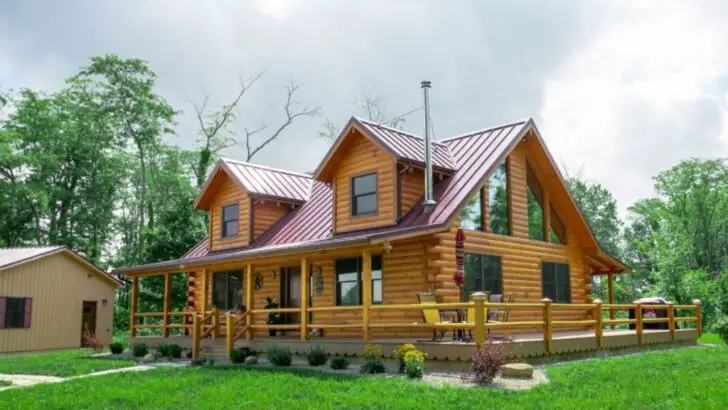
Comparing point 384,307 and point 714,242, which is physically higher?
point 714,242

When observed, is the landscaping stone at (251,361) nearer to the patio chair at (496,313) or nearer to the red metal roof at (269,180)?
the patio chair at (496,313)

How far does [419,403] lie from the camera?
955cm

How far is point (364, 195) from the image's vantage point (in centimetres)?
1825

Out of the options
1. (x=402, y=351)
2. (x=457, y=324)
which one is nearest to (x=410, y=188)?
(x=457, y=324)

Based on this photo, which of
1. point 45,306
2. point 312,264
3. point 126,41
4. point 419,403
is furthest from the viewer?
point 126,41

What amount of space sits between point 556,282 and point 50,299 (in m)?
20.0

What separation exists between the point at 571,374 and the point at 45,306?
22.8 metres

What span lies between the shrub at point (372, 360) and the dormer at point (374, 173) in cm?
378

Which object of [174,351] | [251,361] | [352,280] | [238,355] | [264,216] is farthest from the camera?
[264,216]

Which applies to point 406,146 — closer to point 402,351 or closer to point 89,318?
point 402,351

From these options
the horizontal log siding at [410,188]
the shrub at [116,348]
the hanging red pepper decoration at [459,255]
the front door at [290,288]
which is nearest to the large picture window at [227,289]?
the front door at [290,288]

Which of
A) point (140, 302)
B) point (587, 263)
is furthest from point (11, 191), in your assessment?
point (587, 263)

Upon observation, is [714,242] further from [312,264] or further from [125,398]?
[125,398]

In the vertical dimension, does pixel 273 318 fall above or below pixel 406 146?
below
